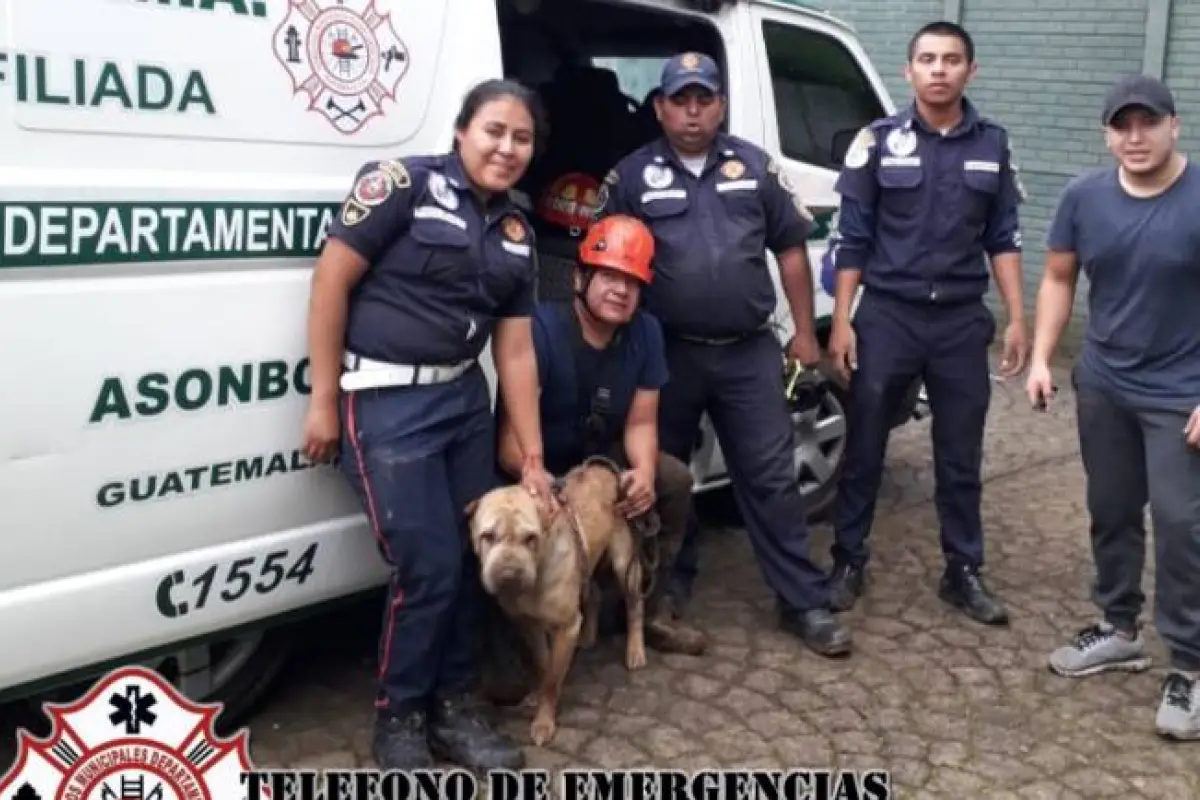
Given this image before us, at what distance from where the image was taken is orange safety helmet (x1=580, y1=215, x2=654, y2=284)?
356 centimetres

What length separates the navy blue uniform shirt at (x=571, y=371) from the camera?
11.8ft

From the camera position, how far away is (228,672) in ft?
10.9

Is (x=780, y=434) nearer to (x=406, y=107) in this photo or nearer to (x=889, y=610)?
(x=889, y=610)

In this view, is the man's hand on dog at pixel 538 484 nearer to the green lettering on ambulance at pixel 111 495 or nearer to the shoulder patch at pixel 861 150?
the green lettering on ambulance at pixel 111 495

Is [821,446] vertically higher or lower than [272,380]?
lower

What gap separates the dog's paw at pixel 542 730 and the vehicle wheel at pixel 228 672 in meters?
0.68

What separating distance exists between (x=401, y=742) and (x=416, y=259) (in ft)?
3.74

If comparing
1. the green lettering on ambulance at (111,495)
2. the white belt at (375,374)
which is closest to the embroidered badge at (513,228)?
the white belt at (375,374)

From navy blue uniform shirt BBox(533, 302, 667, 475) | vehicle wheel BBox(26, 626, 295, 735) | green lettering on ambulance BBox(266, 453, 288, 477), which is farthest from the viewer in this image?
navy blue uniform shirt BBox(533, 302, 667, 475)

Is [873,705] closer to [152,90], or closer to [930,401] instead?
[930,401]

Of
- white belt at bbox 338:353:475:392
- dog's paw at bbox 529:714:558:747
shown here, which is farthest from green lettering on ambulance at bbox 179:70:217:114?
dog's paw at bbox 529:714:558:747

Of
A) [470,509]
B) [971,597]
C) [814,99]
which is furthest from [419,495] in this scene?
[814,99]

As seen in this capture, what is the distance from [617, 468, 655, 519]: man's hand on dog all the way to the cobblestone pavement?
0.51 meters

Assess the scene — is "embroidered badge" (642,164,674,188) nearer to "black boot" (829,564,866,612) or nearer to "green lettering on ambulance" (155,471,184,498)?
"black boot" (829,564,866,612)
